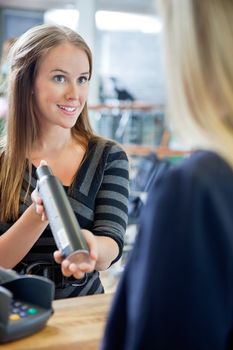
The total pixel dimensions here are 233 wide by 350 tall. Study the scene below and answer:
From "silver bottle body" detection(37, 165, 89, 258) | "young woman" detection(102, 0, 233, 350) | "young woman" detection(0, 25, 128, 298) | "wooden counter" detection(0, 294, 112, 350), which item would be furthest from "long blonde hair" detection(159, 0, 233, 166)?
Answer: "young woman" detection(0, 25, 128, 298)

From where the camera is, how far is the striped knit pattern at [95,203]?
1.32 metres

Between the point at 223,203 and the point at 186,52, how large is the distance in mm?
163

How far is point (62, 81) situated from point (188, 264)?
946 mm

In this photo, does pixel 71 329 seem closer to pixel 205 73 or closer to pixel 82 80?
pixel 205 73

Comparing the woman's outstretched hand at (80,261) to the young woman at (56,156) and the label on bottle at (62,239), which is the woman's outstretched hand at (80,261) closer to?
the label on bottle at (62,239)

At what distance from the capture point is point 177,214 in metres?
Result: 0.50

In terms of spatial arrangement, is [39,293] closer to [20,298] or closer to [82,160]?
[20,298]

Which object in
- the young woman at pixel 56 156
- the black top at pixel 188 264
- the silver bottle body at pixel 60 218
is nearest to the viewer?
the black top at pixel 188 264

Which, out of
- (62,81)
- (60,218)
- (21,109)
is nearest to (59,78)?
(62,81)

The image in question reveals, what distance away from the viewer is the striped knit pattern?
4.33 ft

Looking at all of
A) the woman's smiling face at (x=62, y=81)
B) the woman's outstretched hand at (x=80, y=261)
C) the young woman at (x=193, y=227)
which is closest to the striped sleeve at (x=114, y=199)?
the woman's smiling face at (x=62, y=81)

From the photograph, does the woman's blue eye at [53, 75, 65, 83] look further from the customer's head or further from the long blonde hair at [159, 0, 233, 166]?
the long blonde hair at [159, 0, 233, 166]

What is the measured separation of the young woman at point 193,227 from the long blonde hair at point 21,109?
847 mm

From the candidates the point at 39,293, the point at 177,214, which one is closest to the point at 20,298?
the point at 39,293
